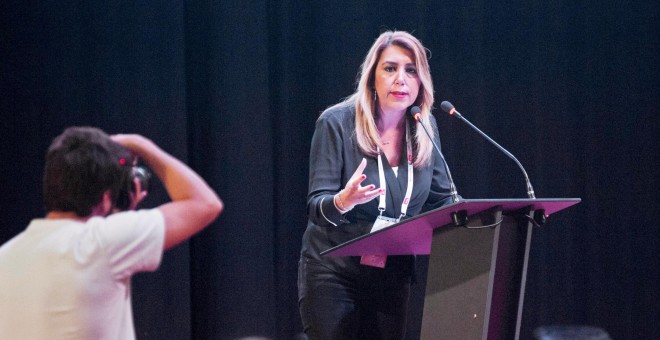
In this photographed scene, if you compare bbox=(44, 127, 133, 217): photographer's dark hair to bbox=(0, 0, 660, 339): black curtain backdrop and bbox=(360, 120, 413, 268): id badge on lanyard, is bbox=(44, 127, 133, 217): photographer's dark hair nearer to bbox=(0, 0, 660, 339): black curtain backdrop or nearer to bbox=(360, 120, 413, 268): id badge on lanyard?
bbox=(360, 120, 413, 268): id badge on lanyard

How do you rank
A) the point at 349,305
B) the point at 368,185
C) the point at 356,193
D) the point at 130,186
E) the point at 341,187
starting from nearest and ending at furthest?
1. the point at 130,186
2. the point at 356,193
3. the point at 368,185
4. the point at 349,305
5. the point at 341,187

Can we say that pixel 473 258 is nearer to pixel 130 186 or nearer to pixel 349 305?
pixel 349 305

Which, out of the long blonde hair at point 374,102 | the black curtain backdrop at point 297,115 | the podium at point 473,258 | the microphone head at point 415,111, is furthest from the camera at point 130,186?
the black curtain backdrop at point 297,115

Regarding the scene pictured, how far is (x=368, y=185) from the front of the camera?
2459mm

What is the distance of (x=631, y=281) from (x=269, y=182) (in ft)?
7.29

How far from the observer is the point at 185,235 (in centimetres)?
176

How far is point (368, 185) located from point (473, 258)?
1.43 ft

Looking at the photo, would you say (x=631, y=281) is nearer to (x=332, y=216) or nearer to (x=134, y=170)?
(x=332, y=216)

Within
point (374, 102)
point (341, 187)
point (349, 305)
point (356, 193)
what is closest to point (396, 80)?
point (374, 102)

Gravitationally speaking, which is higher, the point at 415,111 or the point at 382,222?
the point at 415,111

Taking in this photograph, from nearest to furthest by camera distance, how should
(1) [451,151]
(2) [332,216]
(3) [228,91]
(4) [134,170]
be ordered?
(4) [134,170] → (2) [332,216] → (3) [228,91] → (1) [451,151]

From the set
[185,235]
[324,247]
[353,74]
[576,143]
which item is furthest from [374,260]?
[576,143]

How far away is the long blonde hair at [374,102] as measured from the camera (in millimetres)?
2750

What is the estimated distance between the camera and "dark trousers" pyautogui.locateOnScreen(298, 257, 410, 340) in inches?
101
